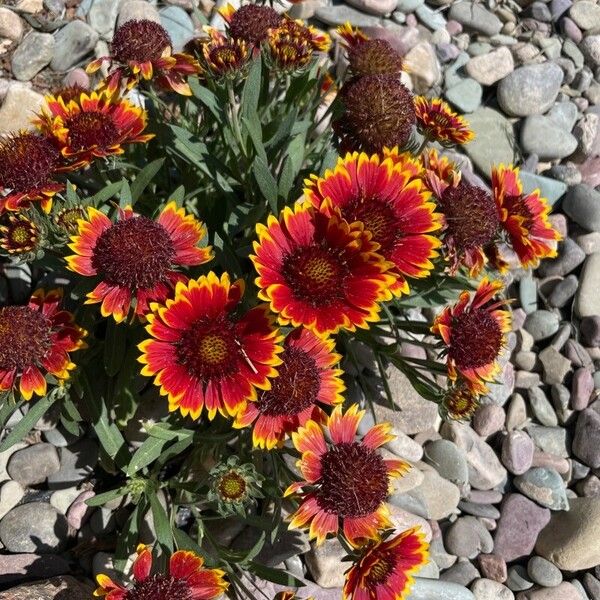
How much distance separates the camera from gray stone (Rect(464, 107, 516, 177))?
3.07m

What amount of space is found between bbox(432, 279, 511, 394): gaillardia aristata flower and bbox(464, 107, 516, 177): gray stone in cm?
140

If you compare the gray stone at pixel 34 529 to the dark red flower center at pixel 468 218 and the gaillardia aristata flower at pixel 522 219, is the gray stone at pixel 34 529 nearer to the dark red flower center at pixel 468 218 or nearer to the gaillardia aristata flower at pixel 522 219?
the dark red flower center at pixel 468 218

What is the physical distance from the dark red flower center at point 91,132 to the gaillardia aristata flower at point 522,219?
111 centimetres

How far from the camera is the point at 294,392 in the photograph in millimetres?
1685

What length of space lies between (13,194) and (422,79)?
6.84 feet

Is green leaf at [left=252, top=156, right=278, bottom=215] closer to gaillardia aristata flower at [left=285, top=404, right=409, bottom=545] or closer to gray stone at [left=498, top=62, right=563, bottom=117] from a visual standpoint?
gaillardia aristata flower at [left=285, top=404, right=409, bottom=545]

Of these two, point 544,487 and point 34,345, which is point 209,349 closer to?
point 34,345

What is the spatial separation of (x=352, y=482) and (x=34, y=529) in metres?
1.11

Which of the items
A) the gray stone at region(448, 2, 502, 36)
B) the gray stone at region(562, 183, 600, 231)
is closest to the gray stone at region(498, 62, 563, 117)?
the gray stone at region(448, 2, 502, 36)

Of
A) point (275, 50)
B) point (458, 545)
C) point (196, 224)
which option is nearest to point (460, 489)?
point (458, 545)

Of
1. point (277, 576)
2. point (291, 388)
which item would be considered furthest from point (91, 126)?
point (277, 576)

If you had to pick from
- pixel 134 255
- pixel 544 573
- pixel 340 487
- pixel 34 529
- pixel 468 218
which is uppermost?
pixel 468 218

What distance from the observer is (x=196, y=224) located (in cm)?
170

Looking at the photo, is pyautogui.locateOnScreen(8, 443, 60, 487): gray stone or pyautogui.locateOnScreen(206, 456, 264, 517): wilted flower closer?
pyautogui.locateOnScreen(206, 456, 264, 517): wilted flower
